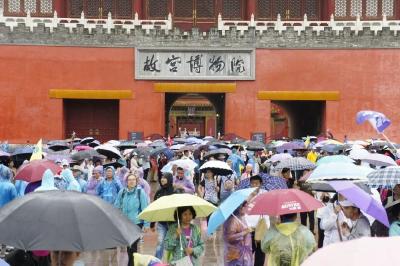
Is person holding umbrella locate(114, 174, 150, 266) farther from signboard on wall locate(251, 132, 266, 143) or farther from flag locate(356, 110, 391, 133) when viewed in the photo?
signboard on wall locate(251, 132, 266, 143)

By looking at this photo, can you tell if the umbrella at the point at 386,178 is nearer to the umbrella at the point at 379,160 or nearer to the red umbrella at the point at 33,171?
the umbrella at the point at 379,160

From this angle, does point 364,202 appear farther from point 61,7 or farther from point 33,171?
point 61,7

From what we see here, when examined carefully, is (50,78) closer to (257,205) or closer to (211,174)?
(211,174)

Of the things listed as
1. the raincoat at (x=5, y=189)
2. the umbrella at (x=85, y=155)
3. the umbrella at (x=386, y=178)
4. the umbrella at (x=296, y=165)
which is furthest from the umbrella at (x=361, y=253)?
the umbrella at (x=85, y=155)

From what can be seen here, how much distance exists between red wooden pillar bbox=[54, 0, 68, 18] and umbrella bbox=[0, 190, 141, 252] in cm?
2482

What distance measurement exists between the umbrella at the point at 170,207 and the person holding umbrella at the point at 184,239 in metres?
0.07

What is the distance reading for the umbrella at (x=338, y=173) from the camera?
810 cm

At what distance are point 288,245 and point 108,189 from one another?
14.7ft

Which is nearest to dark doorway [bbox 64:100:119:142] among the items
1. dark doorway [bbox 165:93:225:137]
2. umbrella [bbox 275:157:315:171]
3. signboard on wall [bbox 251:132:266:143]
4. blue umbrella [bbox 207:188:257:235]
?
signboard on wall [bbox 251:132:266:143]

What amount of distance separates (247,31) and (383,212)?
21914mm

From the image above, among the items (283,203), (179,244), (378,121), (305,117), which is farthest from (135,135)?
(283,203)

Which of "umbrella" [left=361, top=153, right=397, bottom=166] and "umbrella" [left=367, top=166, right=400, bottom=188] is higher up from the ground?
"umbrella" [left=367, top=166, right=400, bottom=188]

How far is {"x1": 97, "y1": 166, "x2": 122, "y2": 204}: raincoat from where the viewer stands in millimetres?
9531

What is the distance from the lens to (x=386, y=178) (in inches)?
287
